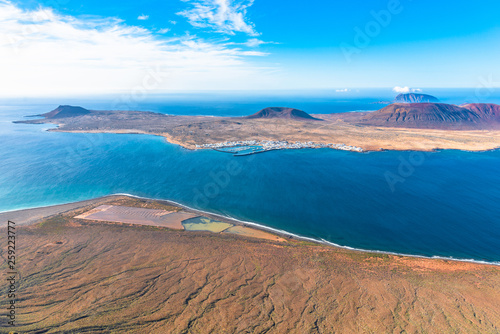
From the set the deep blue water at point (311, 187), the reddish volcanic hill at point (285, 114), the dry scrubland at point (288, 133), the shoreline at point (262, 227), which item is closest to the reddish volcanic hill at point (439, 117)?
the dry scrubland at point (288, 133)

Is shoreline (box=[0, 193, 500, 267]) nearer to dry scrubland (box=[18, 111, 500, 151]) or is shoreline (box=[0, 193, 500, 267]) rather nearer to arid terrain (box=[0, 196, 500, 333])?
arid terrain (box=[0, 196, 500, 333])

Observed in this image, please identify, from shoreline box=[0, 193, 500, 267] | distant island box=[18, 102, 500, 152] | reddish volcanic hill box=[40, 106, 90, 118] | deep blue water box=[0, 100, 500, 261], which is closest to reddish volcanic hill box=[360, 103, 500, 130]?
distant island box=[18, 102, 500, 152]

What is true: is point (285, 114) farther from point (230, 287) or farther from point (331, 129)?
point (230, 287)

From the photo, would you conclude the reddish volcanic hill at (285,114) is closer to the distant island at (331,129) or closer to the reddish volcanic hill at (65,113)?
the distant island at (331,129)

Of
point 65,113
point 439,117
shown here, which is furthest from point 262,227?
point 65,113

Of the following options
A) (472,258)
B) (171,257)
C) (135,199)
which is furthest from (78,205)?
(472,258)

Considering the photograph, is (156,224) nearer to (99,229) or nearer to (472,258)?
(99,229)
